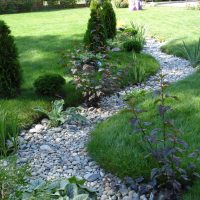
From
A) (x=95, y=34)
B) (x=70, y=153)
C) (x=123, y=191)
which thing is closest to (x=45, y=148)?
(x=70, y=153)

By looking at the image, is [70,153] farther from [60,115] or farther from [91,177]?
[60,115]

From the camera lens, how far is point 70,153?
14.3 feet

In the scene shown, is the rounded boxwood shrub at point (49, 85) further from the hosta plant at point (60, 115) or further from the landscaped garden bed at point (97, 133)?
the hosta plant at point (60, 115)

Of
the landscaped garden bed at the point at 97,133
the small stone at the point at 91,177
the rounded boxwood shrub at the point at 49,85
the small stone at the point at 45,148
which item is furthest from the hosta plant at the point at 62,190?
the rounded boxwood shrub at the point at 49,85

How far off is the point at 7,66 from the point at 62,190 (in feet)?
9.44

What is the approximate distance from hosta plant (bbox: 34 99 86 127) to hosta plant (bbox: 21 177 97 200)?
6.01 feet

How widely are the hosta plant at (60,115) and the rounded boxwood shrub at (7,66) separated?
744mm

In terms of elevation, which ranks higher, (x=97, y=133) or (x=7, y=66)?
(x=7, y=66)

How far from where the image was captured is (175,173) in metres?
3.42

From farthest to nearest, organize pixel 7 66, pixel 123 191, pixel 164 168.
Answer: pixel 7 66, pixel 123 191, pixel 164 168

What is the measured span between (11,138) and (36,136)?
517mm

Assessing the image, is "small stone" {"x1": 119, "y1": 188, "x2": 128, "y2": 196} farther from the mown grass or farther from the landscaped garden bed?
the mown grass

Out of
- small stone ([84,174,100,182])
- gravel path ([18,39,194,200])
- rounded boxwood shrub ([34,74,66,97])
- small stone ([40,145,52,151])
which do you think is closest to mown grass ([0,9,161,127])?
rounded boxwood shrub ([34,74,66,97])

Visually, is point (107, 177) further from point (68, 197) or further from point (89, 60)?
point (89, 60)
